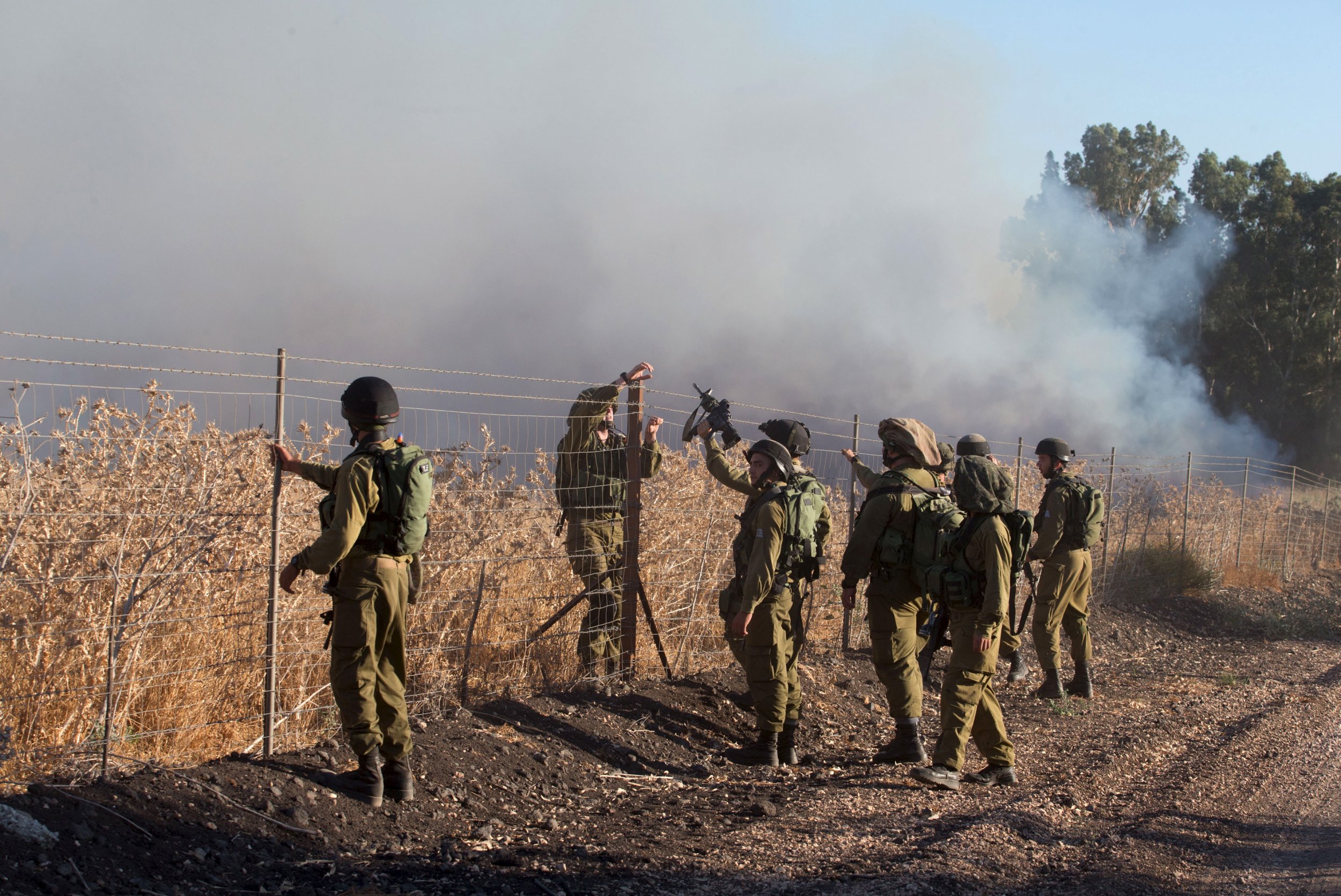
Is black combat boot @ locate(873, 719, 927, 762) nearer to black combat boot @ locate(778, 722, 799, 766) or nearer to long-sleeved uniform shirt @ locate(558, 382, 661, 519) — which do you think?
black combat boot @ locate(778, 722, 799, 766)

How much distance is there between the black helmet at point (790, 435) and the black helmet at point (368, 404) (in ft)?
7.24

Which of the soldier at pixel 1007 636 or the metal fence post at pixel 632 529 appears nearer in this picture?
the metal fence post at pixel 632 529

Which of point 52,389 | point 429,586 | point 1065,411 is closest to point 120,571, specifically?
point 52,389

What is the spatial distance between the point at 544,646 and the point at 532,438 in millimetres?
1372

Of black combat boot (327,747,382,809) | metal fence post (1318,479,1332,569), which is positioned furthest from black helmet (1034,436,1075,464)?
metal fence post (1318,479,1332,569)

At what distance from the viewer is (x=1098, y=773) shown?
5.47 metres

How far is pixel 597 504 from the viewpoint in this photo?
6410 mm

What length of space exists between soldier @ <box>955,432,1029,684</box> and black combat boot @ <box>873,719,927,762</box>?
97 centimetres

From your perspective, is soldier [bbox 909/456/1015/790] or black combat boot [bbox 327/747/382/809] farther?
soldier [bbox 909/456/1015/790]

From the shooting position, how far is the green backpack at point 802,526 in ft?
17.1

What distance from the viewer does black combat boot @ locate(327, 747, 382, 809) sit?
164 inches

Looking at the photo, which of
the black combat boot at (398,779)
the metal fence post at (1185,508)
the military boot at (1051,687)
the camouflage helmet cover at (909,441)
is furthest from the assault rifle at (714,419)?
the metal fence post at (1185,508)

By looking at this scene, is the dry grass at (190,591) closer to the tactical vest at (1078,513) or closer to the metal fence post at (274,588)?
the metal fence post at (274,588)

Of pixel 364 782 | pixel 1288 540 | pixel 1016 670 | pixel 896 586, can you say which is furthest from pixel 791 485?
pixel 1288 540
